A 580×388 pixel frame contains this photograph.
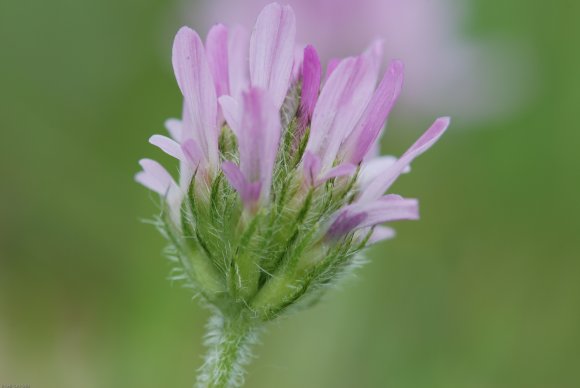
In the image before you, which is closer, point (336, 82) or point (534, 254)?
point (336, 82)

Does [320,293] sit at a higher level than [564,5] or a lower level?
lower

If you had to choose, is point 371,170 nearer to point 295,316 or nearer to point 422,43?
point 295,316

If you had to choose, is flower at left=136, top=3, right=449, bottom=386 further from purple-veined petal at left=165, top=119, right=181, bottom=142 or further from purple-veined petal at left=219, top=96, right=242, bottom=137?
purple-veined petal at left=165, top=119, right=181, bottom=142

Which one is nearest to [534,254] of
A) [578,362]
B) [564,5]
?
[578,362]

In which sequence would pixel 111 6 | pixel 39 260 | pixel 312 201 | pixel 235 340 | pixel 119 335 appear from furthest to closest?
pixel 111 6
pixel 39 260
pixel 119 335
pixel 235 340
pixel 312 201

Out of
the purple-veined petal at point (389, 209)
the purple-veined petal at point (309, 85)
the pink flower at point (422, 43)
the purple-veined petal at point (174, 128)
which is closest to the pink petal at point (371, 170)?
the purple-veined petal at point (389, 209)

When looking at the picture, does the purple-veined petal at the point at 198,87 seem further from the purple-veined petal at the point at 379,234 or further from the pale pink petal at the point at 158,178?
the purple-veined petal at the point at 379,234

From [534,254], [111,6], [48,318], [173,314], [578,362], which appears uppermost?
[111,6]

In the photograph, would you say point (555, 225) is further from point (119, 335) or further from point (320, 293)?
point (320, 293)
